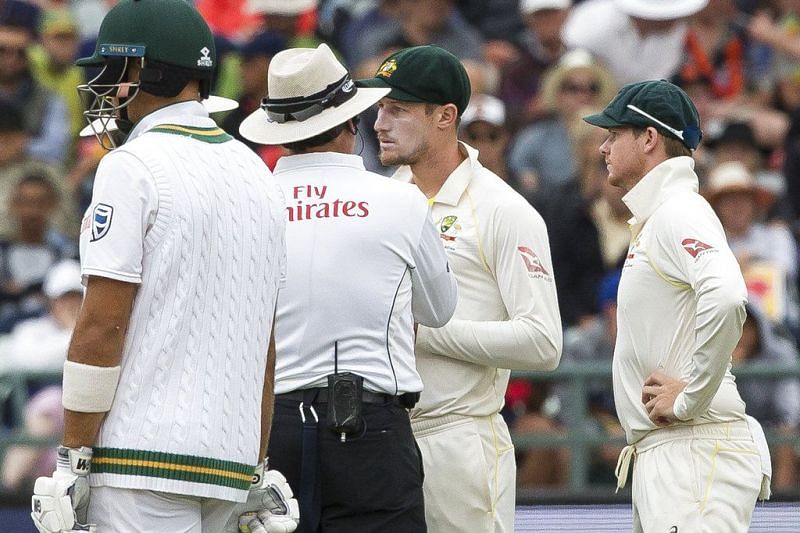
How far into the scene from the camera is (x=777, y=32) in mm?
10898

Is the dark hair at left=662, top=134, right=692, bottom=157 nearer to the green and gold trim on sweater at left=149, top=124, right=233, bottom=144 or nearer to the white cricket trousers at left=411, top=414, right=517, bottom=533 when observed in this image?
the white cricket trousers at left=411, top=414, right=517, bottom=533

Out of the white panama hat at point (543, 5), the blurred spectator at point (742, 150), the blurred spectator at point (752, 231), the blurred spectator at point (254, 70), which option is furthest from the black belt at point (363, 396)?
the white panama hat at point (543, 5)

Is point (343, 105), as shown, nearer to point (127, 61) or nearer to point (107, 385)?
point (127, 61)

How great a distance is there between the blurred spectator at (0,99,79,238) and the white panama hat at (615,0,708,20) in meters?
3.85

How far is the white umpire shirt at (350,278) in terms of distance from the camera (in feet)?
15.5

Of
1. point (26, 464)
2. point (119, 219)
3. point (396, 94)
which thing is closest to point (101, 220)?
point (119, 219)

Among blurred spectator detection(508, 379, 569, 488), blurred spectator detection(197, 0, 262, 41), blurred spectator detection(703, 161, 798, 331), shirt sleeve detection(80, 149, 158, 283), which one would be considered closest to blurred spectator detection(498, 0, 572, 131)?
blurred spectator detection(703, 161, 798, 331)

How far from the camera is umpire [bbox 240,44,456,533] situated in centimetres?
470

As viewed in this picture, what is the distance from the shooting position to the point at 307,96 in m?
4.93

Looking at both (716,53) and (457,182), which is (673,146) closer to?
(457,182)

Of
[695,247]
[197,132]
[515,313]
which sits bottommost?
[515,313]

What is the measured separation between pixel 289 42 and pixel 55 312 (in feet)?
8.42

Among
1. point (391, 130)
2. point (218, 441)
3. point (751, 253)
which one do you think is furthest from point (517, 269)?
point (751, 253)

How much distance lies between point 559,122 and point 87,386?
6714 mm
